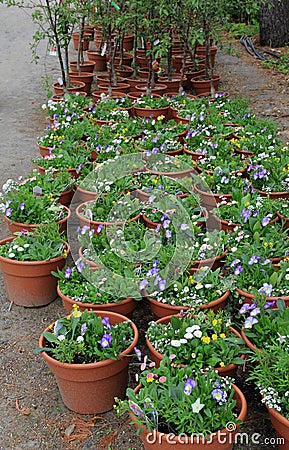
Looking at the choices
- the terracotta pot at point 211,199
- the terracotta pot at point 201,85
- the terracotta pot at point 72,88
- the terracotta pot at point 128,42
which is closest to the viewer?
the terracotta pot at point 211,199

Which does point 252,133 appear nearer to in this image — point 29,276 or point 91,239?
point 91,239

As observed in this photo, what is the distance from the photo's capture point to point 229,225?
341 centimetres

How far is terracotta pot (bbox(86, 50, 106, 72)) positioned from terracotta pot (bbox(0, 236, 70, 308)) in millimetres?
5558

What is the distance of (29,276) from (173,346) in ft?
3.52

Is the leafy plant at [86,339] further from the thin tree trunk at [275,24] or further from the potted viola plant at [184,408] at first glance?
the thin tree trunk at [275,24]

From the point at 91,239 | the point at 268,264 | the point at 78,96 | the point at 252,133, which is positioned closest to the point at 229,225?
the point at 268,264

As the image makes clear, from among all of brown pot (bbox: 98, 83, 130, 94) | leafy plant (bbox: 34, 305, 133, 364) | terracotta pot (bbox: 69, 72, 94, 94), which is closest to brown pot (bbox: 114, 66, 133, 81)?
terracotta pot (bbox: 69, 72, 94, 94)

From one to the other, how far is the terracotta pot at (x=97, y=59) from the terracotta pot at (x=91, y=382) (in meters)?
6.41

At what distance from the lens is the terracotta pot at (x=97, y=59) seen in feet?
26.9

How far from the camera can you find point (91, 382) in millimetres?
2412

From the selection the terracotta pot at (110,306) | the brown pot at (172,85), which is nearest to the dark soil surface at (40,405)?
the terracotta pot at (110,306)

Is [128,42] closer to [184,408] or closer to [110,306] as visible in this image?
[110,306]

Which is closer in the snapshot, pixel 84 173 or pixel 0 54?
pixel 84 173

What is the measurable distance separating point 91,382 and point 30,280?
91cm
